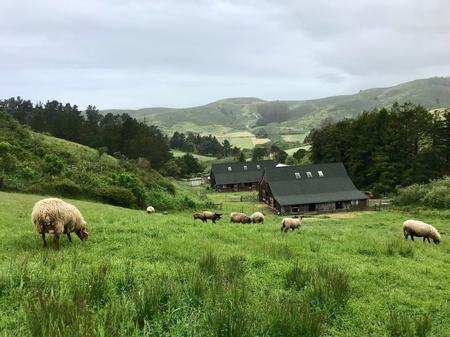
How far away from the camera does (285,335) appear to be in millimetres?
5738

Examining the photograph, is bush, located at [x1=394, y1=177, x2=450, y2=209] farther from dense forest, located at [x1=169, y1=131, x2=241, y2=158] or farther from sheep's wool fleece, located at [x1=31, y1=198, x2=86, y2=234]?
dense forest, located at [x1=169, y1=131, x2=241, y2=158]

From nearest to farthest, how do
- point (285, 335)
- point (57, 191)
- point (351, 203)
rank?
point (285, 335) < point (57, 191) < point (351, 203)

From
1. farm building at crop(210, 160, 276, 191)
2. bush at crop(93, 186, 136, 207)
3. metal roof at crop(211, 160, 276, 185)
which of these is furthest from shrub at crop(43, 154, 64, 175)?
metal roof at crop(211, 160, 276, 185)

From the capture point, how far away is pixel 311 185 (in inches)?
2623

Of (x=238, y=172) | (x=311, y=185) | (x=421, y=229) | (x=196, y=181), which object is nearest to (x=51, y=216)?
(x=421, y=229)

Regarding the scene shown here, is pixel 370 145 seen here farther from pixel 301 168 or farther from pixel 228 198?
pixel 228 198

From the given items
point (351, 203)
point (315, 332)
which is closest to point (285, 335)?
point (315, 332)

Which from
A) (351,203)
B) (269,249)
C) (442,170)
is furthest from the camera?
(442,170)

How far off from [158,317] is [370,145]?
7577 cm

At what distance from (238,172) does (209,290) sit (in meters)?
93.7

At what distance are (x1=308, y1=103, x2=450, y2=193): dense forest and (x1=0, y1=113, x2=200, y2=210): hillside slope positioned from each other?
41.6m

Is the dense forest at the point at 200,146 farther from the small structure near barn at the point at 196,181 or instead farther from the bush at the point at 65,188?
the bush at the point at 65,188

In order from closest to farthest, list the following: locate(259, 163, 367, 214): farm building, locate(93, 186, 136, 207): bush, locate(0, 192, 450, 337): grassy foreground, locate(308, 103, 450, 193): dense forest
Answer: locate(0, 192, 450, 337): grassy foreground → locate(93, 186, 136, 207): bush → locate(259, 163, 367, 214): farm building → locate(308, 103, 450, 193): dense forest

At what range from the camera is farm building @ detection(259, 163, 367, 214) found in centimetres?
6200
